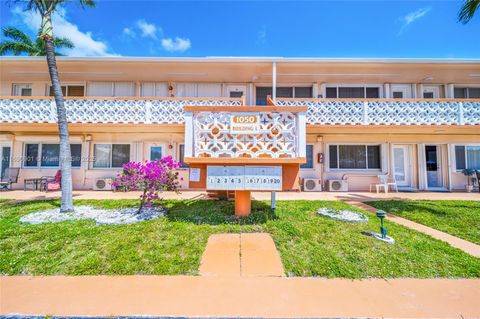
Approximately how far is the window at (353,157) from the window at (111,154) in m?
11.4

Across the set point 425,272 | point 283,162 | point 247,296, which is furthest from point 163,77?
point 425,272

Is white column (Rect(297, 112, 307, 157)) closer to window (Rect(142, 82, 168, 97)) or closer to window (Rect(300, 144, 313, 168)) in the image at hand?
window (Rect(300, 144, 313, 168))

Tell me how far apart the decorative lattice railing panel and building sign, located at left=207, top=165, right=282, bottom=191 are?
1.17ft

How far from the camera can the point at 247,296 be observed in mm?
2830

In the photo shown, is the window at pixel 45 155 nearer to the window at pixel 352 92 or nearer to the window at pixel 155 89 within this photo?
the window at pixel 155 89

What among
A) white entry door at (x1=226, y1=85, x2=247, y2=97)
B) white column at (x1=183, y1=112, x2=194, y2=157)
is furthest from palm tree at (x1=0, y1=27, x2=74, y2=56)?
white column at (x1=183, y1=112, x2=194, y2=157)

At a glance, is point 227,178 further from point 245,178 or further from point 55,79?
point 55,79

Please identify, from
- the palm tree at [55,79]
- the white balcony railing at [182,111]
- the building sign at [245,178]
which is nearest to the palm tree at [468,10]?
the white balcony railing at [182,111]

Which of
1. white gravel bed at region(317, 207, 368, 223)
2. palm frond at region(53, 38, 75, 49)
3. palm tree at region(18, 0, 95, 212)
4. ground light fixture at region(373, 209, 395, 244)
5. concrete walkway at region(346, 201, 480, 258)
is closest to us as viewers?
concrete walkway at region(346, 201, 480, 258)

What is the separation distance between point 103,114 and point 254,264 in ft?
33.6

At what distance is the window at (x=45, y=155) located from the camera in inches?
Answer: 458

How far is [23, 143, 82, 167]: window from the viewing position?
11641 millimetres

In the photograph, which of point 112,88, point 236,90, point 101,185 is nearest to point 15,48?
point 112,88

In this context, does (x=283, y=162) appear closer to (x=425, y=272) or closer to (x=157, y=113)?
(x=425, y=272)
